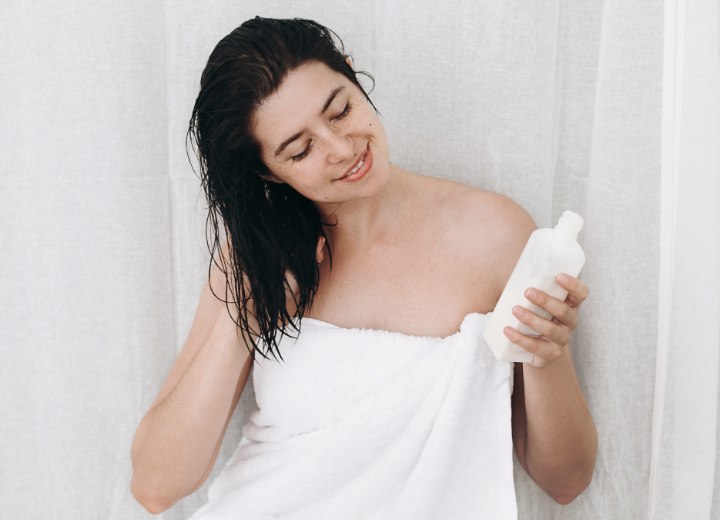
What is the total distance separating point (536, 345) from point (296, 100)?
0.39m

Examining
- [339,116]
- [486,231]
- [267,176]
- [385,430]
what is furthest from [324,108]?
[385,430]

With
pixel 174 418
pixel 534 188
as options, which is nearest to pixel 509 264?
pixel 534 188

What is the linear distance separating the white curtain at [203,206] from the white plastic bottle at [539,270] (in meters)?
0.09

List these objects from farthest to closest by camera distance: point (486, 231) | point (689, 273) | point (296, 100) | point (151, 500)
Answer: point (151, 500), point (486, 231), point (296, 100), point (689, 273)

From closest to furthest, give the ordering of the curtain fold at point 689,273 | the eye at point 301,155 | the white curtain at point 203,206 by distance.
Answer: the curtain fold at point 689,273 → the white curtain at point 203,206 → the eye at point 301,155

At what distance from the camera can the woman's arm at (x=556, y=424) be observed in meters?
0.94

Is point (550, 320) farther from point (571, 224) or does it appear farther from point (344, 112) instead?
point (344, 112)

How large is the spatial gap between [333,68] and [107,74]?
377 mm

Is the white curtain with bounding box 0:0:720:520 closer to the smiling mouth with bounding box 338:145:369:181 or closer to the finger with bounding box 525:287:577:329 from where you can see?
the finger with bounding box 525:287:577:329

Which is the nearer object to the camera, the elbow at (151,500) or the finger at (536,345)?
the finger at (536,345)

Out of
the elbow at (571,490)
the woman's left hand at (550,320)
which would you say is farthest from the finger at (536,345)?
the elbow at (571,490)

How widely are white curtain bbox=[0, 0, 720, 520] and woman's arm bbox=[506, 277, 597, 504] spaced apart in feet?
0.08

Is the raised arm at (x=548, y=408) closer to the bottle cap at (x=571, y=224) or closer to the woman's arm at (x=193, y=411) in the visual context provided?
the bottle cap at (x=571, y=224)

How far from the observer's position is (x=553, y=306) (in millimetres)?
800
